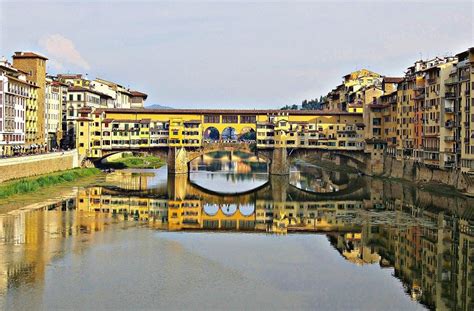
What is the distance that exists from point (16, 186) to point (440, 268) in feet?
90.0

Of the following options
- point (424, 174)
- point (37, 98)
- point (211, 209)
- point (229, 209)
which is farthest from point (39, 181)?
point (424, 174)

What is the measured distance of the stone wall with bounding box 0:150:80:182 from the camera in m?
41.8

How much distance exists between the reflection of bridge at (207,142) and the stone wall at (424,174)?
2.60 meters

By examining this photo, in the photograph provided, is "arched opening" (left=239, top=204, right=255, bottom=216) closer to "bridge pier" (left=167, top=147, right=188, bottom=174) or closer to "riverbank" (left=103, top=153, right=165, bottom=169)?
"bridge pier" (left=167, top=147, right=188, bottom=174)

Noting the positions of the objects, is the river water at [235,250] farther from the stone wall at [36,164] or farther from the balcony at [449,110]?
the balcony at [449,110]

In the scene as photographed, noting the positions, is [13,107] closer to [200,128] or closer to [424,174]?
[200,128]

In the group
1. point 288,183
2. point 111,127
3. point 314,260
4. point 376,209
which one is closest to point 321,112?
point 288,183

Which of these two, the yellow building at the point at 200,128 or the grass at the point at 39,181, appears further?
the yellow building at the point at 200,128

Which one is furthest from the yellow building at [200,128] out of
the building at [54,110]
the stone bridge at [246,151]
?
the building at [54,110]

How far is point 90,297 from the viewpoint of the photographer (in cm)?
1962

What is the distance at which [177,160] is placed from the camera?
2425 inches

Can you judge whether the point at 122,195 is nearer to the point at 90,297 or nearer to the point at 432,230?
the point at 432,230

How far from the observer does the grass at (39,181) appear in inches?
1547

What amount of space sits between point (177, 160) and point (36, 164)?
53.8 feet
